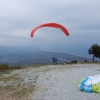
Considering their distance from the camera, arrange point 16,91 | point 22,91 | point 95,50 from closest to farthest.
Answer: point 22,91 < point 16,91 < point 95,50

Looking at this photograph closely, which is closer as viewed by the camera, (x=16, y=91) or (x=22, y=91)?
(x=22, y=91)

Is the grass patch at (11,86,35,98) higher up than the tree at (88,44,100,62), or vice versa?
the tree at (88,44,100,62)

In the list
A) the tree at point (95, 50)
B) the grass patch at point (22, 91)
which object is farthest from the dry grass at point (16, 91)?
the tree at point (95, 50)

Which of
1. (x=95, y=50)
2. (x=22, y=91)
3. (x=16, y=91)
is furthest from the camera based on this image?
(x=95, y=50)

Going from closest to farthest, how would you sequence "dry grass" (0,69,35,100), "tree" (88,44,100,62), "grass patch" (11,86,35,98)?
"dry grass" (0,69,35,100) < "grass patch" (11,86,35,98) < "tree" (88,44,100,62)

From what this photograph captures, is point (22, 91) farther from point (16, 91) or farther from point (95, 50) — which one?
point (95, 50)

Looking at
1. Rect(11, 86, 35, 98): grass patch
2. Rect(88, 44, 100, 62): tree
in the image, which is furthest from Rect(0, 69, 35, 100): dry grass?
Rect(88, 44, 100, 62): tree

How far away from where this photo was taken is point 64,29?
45.4 ft

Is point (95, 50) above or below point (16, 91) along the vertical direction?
above

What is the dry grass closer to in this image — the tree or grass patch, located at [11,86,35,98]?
grass patch, located at [11,86,35,98]

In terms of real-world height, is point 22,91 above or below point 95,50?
below

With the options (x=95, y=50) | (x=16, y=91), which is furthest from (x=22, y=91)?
(x=95, y=50)

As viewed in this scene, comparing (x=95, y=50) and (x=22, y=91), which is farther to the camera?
(x=95, y=50)

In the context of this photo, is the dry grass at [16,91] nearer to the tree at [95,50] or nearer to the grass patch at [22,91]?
the grass patch at [22,91]
